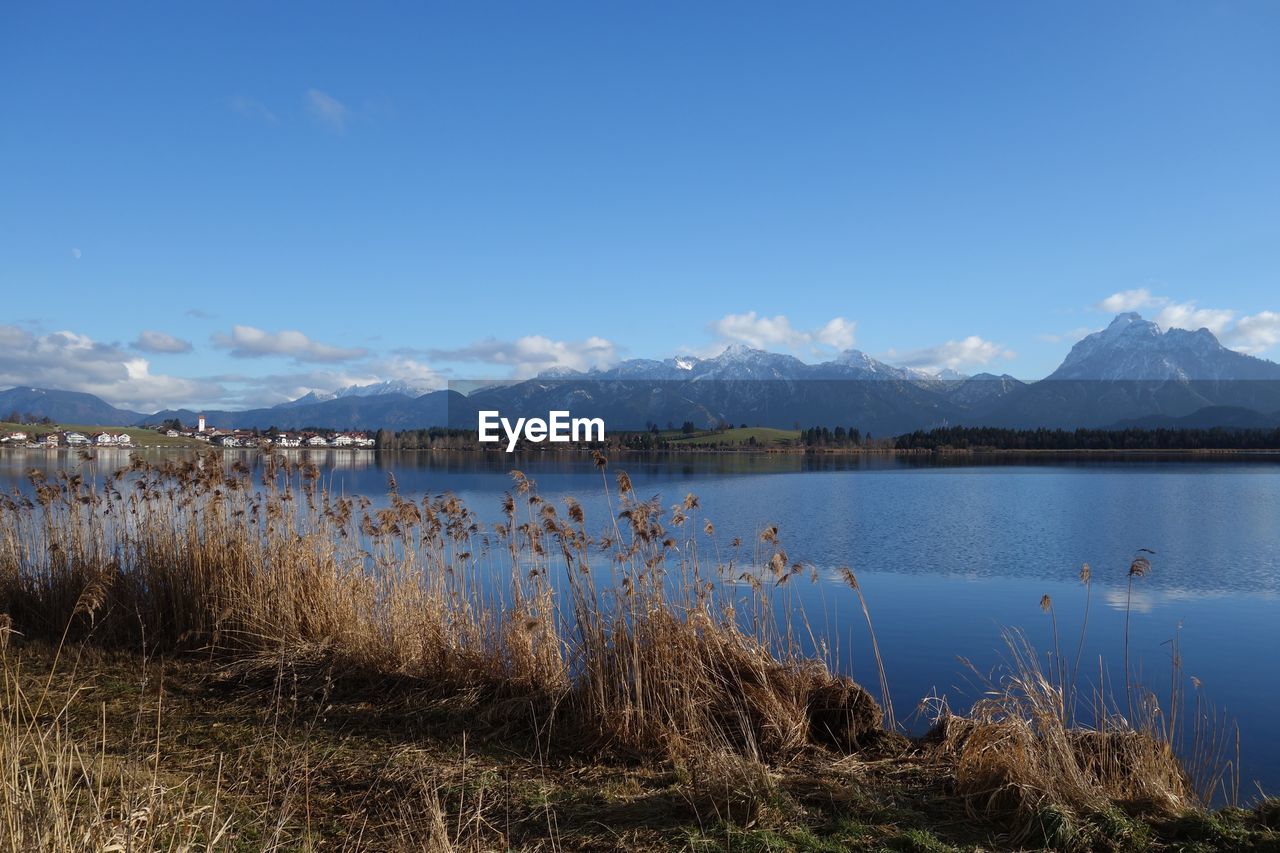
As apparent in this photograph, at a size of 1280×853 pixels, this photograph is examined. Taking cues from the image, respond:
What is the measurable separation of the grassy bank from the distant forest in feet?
353

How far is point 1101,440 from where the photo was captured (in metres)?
106

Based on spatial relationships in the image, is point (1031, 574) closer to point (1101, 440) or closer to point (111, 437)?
point (111, 437)

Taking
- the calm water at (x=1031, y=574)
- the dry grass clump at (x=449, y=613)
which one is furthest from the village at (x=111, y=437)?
the dry grass clump at (x=449, y=613)

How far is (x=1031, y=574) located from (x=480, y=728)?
644 inches

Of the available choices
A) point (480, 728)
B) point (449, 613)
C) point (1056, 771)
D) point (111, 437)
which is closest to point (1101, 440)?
point (111, 437)

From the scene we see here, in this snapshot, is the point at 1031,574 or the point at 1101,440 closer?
the point at 1031,574

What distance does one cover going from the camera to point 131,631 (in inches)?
380

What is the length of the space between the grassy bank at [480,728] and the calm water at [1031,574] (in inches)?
107

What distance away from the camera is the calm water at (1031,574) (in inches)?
458

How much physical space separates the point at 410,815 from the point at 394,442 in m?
126

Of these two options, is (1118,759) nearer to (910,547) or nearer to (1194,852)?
(1194,852)

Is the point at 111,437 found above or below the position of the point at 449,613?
above

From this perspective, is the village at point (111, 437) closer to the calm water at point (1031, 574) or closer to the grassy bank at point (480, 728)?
the calm water at point (1031, 574)

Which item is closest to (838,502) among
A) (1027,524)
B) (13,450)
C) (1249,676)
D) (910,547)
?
(1027,524)
